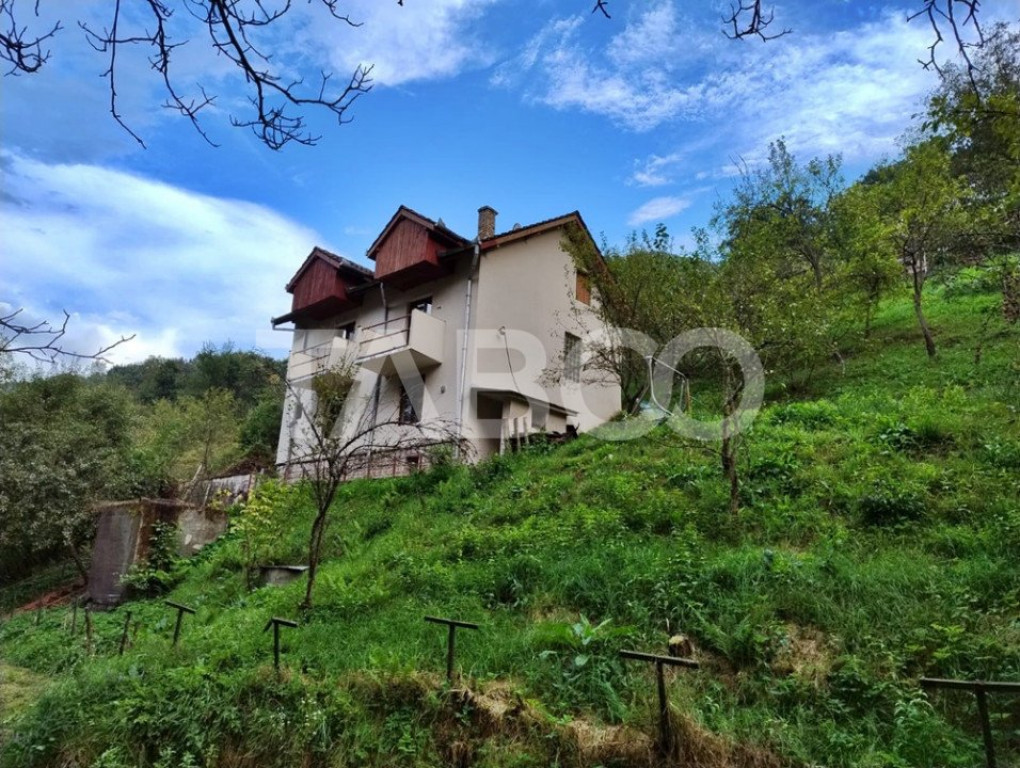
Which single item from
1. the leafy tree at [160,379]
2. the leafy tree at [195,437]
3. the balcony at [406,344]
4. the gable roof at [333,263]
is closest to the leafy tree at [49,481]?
the leafy tree at [195,437]

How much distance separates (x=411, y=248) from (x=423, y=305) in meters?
1.69

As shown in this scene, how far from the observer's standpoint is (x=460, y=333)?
16.2m

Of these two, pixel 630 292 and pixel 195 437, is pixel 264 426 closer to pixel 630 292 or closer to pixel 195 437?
pixel 195 437

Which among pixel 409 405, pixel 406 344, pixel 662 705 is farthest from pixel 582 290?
pixel 662 705

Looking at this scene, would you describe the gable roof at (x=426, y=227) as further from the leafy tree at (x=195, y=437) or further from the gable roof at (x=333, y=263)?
the leafy tree at (x=195, y=437)

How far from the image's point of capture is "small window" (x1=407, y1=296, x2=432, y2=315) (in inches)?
679

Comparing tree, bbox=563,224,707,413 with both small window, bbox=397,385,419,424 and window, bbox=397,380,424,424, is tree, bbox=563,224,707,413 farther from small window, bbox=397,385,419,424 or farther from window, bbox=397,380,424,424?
small window, bbox=397,385,419,424

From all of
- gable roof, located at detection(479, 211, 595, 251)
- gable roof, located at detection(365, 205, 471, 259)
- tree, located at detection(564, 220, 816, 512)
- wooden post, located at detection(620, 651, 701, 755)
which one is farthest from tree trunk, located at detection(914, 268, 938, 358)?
wooden post, located at detection(620, 651, 701, 755)

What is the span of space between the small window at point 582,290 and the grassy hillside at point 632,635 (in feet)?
32.3

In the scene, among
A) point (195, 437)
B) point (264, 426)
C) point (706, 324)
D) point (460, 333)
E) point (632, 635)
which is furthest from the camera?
point (195, 437)

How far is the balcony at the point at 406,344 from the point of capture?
1595cm

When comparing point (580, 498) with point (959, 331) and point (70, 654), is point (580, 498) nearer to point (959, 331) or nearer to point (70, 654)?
point (70, 654)

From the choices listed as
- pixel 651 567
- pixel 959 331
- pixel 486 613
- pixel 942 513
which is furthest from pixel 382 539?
pixel 959 331

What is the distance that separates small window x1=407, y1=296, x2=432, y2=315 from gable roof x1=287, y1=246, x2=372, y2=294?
2341 mm
